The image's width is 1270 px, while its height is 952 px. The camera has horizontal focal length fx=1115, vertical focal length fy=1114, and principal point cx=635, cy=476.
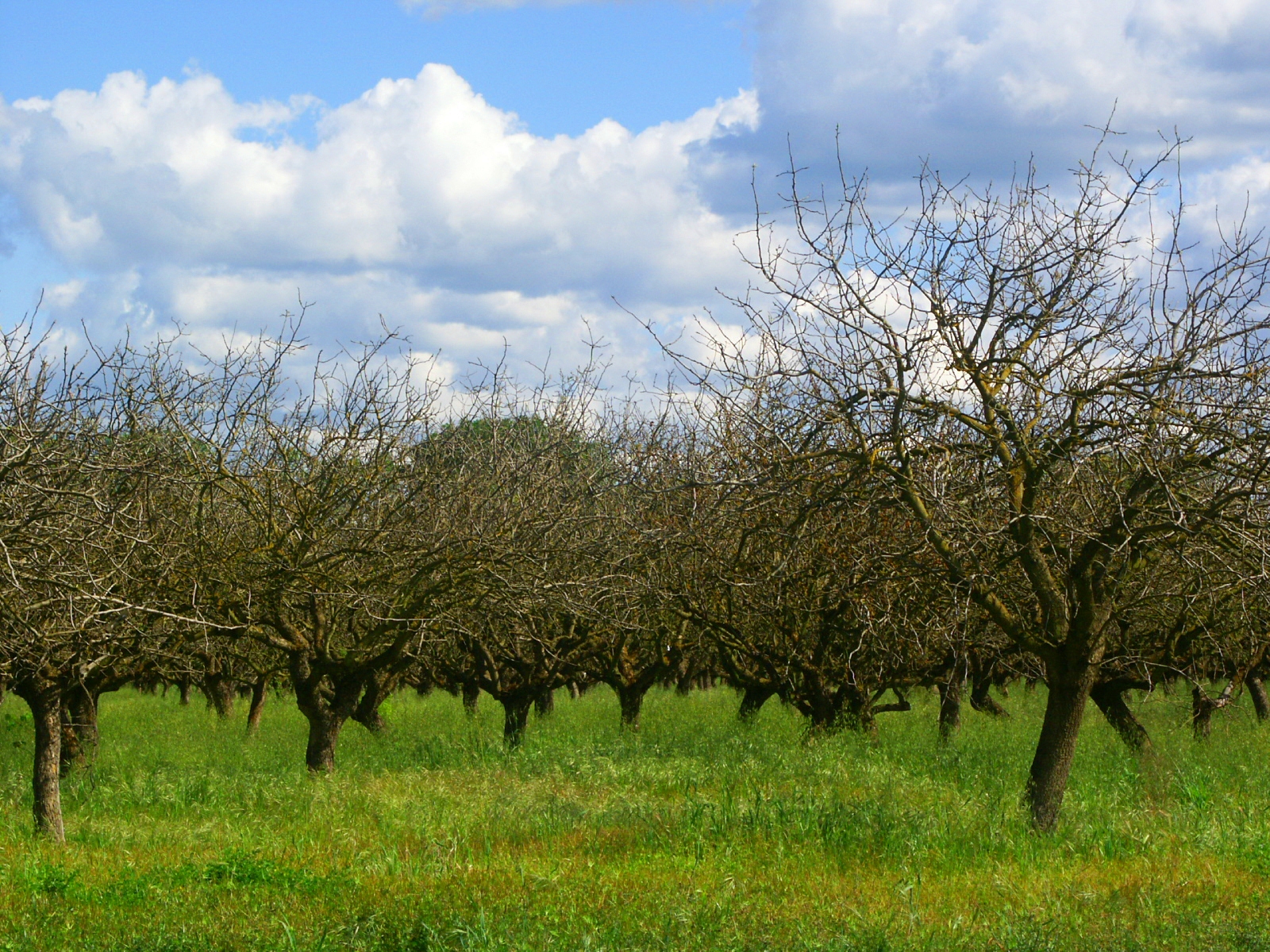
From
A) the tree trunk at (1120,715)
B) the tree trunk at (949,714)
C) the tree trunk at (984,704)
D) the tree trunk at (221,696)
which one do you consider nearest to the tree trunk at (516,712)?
the tree trunk at (949,714)

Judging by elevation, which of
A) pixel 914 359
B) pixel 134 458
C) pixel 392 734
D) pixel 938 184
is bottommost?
pixel 392 734

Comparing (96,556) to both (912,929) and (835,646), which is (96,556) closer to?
(912,929)

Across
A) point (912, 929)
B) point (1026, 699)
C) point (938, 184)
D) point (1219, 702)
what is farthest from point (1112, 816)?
point (1026, 699)

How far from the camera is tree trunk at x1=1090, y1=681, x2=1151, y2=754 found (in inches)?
563

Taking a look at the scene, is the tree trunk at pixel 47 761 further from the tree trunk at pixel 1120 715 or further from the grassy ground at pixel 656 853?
the tree trunk at pixel 1120 715

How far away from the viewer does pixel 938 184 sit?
→ 8.34 meters

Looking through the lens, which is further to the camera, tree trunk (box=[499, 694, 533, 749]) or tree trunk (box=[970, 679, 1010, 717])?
tree trunk (box=[970, 679, 1010, 717])

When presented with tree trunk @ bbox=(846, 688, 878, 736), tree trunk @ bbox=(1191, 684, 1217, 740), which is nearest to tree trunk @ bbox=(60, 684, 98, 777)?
tree trunk @ bbox=(846, 688, 878, 736)

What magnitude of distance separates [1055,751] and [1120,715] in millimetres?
7108

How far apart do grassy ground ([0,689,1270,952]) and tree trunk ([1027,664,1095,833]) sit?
201mm

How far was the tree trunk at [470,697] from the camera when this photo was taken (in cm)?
2394

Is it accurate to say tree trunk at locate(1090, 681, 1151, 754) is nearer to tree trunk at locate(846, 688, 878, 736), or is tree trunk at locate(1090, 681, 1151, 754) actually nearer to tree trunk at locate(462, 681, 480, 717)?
tree trunk at locate(846, 688, 878, 736)

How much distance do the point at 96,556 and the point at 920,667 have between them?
11394 mm

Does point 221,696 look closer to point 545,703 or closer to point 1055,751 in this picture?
point 545,703
